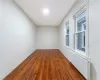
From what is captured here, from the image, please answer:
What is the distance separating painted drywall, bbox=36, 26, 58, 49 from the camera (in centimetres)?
917

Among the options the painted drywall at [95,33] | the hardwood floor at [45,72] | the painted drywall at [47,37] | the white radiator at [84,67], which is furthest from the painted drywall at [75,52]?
the painted drywall at [47,37]

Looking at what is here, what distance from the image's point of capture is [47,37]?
30.3 feet

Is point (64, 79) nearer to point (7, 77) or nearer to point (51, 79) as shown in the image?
point (51, 79)

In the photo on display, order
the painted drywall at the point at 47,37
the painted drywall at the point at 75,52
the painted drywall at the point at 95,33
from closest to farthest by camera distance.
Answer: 1. the painted drywall at the point at 95,33
2. the painted drywall at the point at 75,52
3. the painted drywall at the point at 47,37

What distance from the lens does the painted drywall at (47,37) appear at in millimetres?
9172

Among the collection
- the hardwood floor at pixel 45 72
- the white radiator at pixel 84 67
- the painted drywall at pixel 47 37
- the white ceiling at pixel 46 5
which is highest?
the white ceiling at pixel 46 5

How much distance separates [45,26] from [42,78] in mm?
7134

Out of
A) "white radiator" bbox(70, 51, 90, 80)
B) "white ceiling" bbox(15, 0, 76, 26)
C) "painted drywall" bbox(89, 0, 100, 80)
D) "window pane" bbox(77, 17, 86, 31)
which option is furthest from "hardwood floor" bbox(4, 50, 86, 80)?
"white ceiling" bbox(15, 0, 76, 26)

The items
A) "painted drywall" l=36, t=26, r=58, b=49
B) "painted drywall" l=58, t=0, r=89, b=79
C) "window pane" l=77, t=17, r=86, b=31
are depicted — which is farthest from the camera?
"painted drywall" l=36, t=26, r=58, b=49

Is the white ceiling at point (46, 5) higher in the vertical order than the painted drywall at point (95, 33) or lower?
higher

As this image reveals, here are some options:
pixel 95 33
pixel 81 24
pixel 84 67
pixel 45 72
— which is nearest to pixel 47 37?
pixel 81 24

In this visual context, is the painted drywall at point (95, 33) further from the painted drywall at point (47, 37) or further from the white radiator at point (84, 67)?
the painted drywall at point (47, 37)

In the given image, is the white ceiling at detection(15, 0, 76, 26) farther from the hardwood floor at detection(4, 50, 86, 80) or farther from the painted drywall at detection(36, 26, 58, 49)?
the painted drywall at detection(36, 26, 58, 49)

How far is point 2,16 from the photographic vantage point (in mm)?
2443
